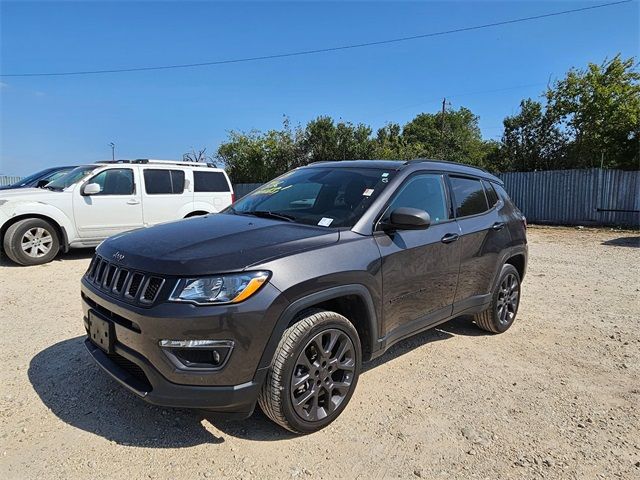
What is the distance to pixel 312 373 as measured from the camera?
9.44 ft

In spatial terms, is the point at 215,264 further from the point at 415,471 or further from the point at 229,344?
the point at 415,471

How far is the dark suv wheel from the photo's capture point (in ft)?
8.81

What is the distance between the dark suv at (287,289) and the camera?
2.51 metres

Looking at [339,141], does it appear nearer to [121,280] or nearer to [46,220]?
[46,220]

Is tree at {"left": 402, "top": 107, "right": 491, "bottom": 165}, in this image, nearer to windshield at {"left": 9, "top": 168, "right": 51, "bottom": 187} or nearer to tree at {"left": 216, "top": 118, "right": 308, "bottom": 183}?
tree at {"left": 216, "top": 118, "right": 308, "bottom": 183}

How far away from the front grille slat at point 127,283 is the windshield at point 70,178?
619 cm

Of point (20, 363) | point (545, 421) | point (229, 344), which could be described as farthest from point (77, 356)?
point (545, 421)

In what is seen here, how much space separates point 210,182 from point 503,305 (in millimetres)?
7065

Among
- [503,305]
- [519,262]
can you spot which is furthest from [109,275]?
[519,262]

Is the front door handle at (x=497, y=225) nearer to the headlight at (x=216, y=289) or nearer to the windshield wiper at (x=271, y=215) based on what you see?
the windshield wiper at (x=271, y=215)

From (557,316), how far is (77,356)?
17.5 feet

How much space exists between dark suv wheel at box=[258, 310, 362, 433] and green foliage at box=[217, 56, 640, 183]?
20429 millimetres

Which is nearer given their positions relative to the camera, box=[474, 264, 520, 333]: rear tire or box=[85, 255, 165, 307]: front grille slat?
box=[85, 255, 165, 307]: front grille slat

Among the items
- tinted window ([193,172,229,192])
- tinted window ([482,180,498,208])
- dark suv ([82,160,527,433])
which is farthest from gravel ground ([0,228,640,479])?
tinted window ([193,172,229,192])
